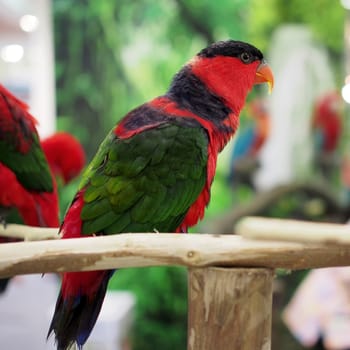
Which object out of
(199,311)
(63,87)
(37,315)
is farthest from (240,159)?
(199,311)

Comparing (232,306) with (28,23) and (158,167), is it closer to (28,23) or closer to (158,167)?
(158,167)

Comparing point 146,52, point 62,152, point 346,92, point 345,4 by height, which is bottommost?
point 62,152

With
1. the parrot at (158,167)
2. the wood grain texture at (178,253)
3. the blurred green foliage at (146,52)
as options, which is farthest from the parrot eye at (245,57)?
the blurred green foliage at (146,52)

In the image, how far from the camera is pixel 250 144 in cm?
197

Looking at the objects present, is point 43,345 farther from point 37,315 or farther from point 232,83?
point 232,83

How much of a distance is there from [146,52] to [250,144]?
1.67ft

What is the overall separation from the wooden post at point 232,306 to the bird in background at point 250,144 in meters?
1.49

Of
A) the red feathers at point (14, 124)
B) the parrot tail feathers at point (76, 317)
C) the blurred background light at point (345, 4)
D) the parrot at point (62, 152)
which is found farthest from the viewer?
the blurred background light at point (345, 4)

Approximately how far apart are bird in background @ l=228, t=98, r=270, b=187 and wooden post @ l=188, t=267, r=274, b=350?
149cm

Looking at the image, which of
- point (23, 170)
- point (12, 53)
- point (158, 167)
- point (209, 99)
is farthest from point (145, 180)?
point (12, 53)

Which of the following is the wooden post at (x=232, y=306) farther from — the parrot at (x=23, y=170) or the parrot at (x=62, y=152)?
the parrot at (x=62, y=152)

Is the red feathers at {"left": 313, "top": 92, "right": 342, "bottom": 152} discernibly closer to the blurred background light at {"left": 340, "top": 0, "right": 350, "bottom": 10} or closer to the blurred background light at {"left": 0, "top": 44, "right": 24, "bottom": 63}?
the blurred background light at {"left": 340, "top": 0, "right": 350, "bottom": 10}

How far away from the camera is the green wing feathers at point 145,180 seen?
1.86 ft

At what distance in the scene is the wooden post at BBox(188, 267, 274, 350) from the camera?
493 mm
